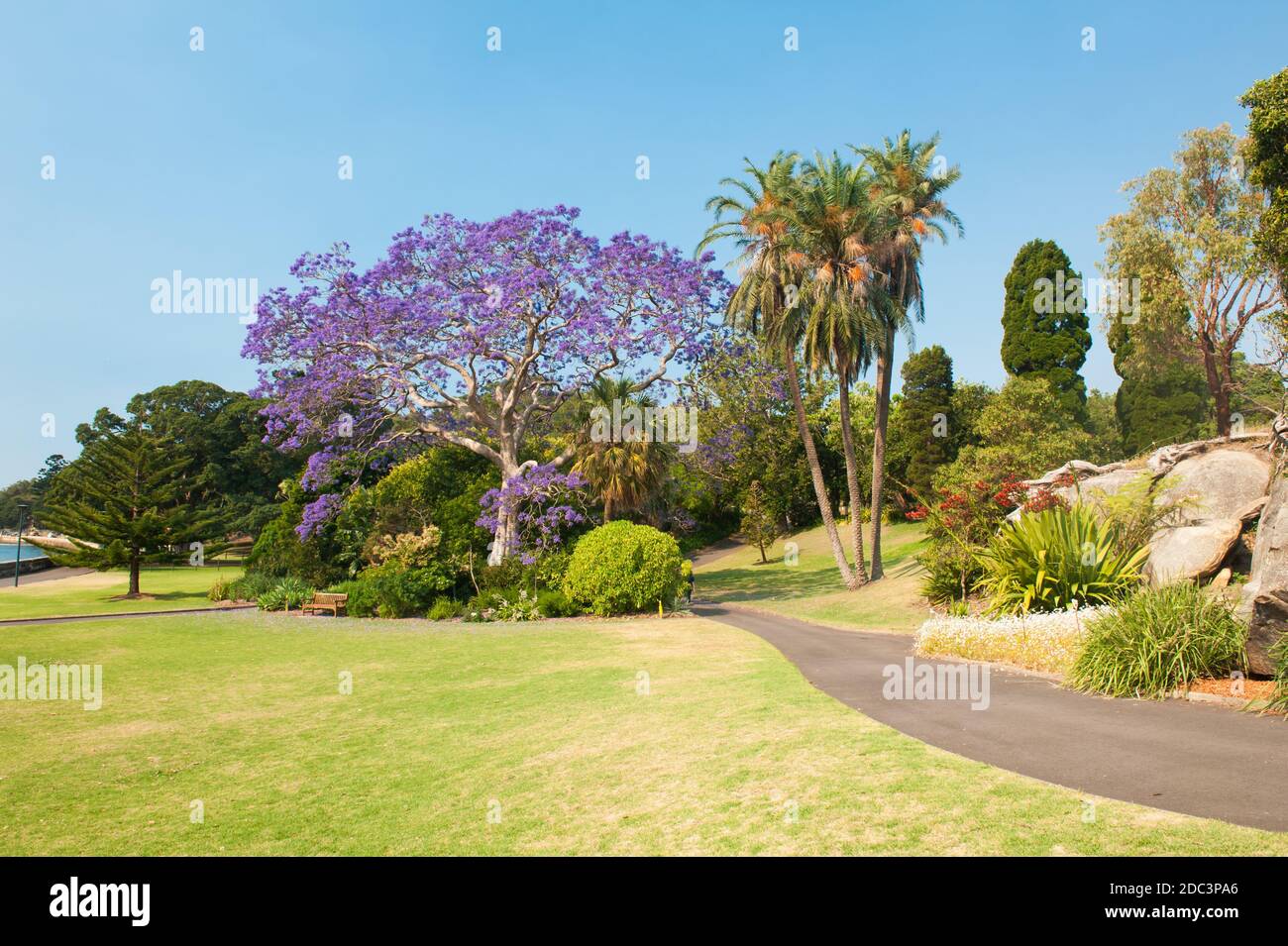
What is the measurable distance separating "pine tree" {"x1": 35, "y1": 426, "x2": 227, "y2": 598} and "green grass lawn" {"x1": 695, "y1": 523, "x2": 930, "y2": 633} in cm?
2262

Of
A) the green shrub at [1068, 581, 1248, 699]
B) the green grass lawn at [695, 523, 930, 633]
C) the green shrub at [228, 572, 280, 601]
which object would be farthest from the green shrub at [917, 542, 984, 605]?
the green shrub at [228, 572, 280, 601]

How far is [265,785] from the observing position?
680 cm

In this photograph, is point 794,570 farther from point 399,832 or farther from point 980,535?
point 399,832

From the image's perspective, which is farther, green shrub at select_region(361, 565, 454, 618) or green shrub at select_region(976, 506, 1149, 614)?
green shrub at select_region(361, 565, 454, 618)

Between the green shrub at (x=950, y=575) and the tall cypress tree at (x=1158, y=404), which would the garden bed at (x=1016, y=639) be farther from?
the tall cypress tree at (x=1158, y=404)

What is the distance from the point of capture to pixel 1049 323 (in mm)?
46750

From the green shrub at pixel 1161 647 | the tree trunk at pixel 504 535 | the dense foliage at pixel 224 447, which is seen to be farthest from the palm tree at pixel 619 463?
the dense foliage at pixel 224 447

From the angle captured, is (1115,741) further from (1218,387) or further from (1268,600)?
(1218,387)

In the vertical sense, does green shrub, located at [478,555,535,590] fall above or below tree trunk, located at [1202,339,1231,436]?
below

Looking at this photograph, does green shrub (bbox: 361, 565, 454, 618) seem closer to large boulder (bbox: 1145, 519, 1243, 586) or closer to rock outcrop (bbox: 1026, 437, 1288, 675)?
rock outcrop (bbox: 1026, 437, 1288, 675)

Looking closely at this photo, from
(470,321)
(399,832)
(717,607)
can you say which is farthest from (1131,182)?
(399,832)

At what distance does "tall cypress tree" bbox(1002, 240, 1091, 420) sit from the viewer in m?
45.6

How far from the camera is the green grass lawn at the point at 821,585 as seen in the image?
20.8 m
